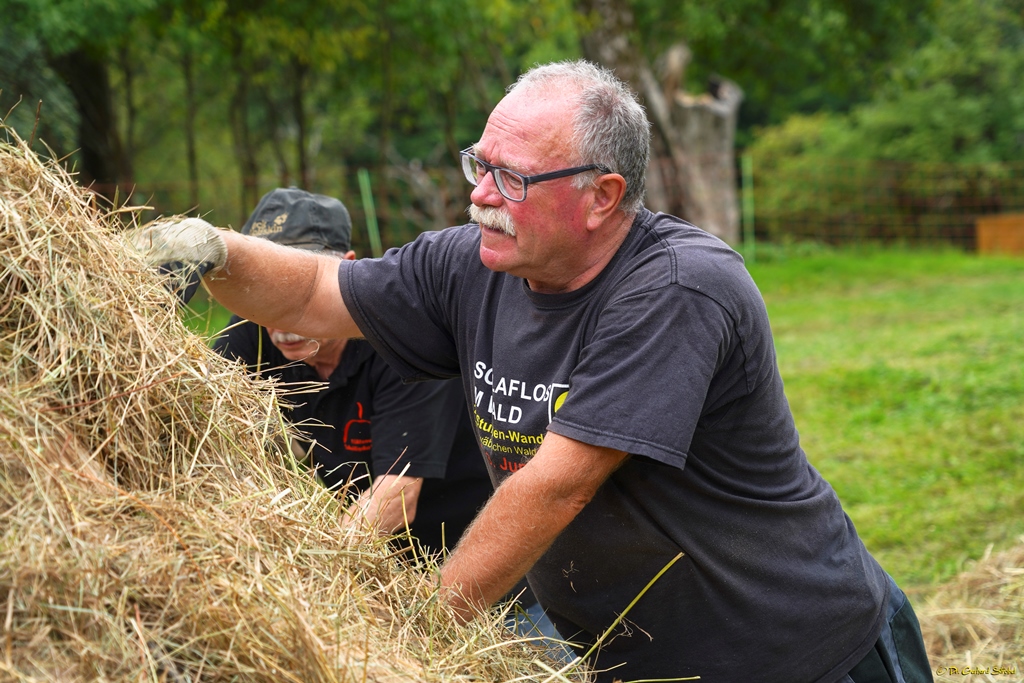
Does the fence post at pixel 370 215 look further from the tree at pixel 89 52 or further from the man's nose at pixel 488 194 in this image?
the man's nose at pixel 488 194

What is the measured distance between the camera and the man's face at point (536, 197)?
242 centimetres

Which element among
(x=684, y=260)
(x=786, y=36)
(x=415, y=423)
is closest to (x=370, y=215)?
(x=786, y=36)

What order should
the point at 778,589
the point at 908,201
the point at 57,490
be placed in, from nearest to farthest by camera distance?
the point at 57,490, the point at 778,589, the point at 908,201

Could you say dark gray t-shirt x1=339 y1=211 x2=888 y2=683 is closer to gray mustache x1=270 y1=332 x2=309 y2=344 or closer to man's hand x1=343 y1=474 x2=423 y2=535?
man's hand x1=343 y1=474 x2=423 y2=535

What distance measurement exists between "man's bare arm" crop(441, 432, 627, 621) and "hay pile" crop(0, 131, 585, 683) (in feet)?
0.26

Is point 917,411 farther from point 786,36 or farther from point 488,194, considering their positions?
point 786,36

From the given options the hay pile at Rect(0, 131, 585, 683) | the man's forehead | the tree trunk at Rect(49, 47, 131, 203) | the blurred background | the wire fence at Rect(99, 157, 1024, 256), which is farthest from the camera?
the wire fence at Rect(99, 157, 1024, 256)

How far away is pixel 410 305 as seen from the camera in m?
2.90

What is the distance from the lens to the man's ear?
244 centimetres

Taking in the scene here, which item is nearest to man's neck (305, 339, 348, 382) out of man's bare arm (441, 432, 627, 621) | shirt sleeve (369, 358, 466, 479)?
shirt sleeve (369, 358, 466, 479)

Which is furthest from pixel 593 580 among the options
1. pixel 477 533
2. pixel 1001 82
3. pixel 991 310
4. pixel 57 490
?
pixel 1001 82

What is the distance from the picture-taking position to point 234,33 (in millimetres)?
15141

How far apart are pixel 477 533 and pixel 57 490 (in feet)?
2.97

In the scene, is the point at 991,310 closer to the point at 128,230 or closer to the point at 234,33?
the point at 128,230
